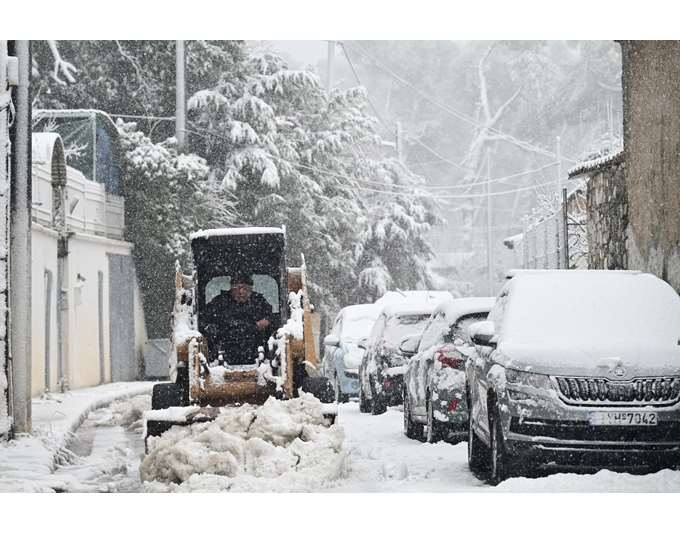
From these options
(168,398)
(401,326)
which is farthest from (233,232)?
(401,326)

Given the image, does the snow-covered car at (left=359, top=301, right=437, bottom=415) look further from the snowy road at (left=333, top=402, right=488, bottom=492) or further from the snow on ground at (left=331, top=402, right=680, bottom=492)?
the snowy road at (left=333, top=402, right=488, bottom=492)

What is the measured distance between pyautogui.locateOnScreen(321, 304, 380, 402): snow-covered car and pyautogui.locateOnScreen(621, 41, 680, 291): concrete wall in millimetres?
4589

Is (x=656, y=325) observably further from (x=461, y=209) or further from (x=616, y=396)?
(x=461, y=209)

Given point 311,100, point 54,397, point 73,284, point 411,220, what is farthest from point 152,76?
point 73,284

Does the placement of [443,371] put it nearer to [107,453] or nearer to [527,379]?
[527,379]

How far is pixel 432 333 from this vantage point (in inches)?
522

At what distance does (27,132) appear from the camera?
512 inches

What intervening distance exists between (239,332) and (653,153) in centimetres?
453

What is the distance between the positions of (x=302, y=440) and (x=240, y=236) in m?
2.69

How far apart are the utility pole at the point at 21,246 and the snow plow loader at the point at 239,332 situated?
1.49 meters

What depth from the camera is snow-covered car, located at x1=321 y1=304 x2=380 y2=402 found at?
58.5ft

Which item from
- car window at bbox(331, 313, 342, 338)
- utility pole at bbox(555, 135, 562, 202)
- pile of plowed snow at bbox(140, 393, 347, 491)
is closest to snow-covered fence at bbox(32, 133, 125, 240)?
car window at bbox(331, 313, 342, 338)

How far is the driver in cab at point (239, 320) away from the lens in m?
13.4

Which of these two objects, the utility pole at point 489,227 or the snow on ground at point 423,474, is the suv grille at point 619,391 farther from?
the utility pole at point 489,227
